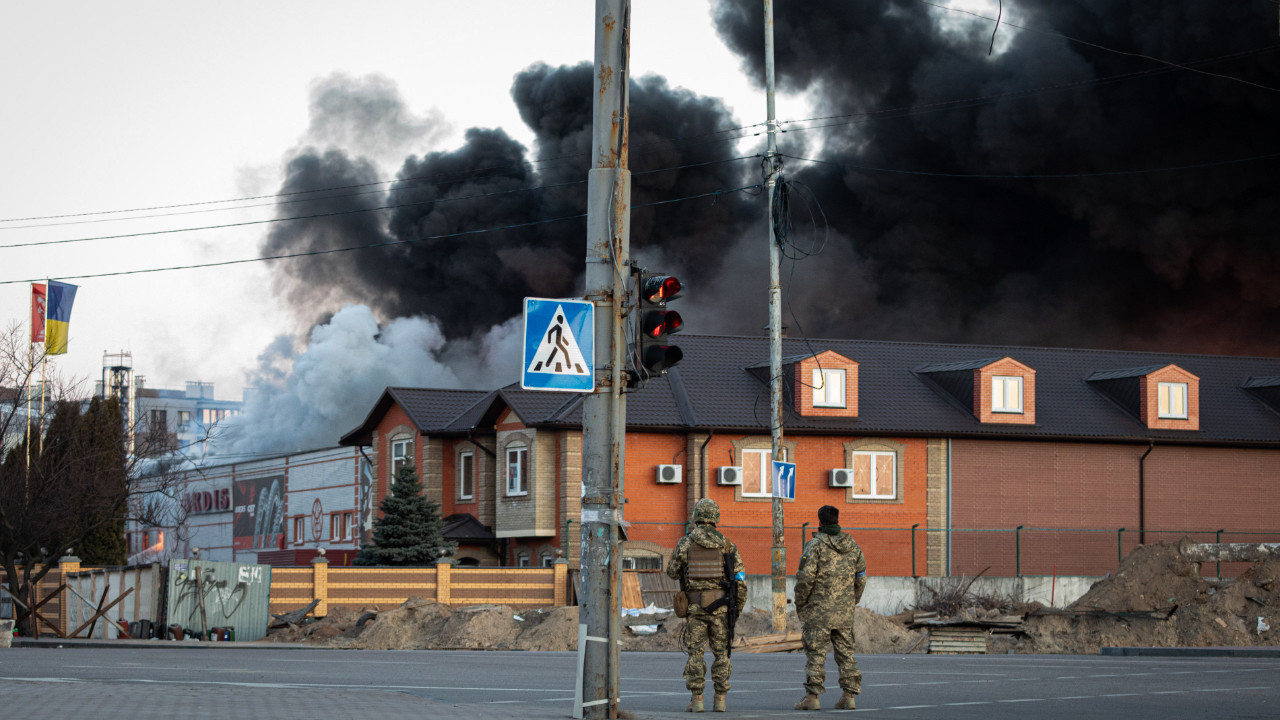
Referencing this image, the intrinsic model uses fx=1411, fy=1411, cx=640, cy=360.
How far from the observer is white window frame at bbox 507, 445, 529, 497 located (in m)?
40.0

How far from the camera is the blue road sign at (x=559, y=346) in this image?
1113cm

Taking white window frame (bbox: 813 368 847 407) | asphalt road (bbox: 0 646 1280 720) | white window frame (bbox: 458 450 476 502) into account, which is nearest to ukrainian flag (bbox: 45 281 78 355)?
white window frame (bbox: 458 450 476 502)

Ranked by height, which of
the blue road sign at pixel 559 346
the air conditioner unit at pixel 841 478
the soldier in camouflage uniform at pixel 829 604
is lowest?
the soldier in camouflage uniform at pixel 829 604

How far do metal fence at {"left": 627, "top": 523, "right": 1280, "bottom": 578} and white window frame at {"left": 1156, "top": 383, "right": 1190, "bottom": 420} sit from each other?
3461 millimetres

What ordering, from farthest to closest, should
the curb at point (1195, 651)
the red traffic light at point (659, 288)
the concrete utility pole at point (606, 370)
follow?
the curb at point (1195, 651), the red traffic light at point (659, 288), the concrete utility pole at point (606, 370)

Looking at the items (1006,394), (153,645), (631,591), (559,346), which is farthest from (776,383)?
(1006,394)

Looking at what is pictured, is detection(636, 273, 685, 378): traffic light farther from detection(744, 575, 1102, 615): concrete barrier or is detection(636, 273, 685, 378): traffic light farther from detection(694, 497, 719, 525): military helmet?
detection(744, 575, 1102, 615): concrete barrier

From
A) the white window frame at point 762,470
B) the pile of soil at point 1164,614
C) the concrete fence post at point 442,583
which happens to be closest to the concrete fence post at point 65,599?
the concrete fence post at point 442,583

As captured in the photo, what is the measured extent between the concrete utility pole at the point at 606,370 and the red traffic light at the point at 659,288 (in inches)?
7.7

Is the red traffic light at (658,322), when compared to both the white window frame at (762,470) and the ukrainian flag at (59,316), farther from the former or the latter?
the ukrainian flag at (59,316)

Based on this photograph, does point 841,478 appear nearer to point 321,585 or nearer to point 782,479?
point 782,479

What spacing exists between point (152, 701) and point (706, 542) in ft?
15.6

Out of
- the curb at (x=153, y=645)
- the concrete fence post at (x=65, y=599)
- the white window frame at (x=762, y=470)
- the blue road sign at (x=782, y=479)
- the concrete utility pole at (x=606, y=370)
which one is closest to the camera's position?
the concrete utility pole at (x=606, y=370)

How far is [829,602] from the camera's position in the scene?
41.4 ft
